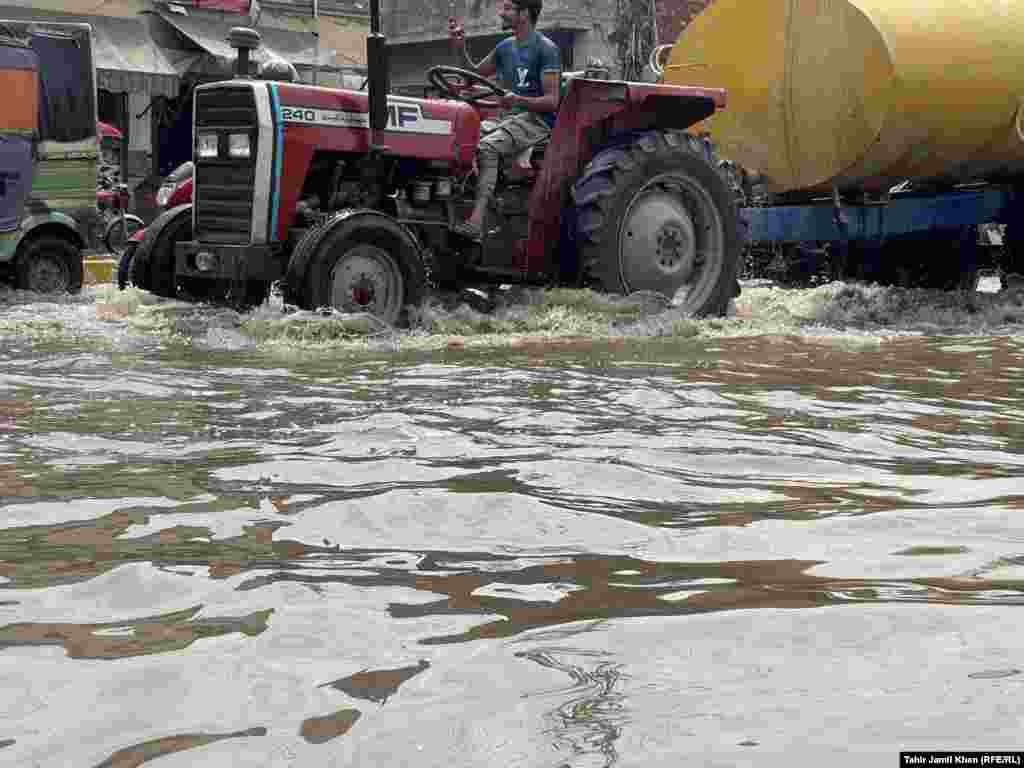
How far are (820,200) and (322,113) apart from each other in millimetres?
4423

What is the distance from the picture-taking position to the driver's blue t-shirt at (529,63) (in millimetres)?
9523

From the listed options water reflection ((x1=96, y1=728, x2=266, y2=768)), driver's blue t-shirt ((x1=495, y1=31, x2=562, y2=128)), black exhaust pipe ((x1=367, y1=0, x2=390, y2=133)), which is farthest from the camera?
driver's blue t-shirt ((x1=495, y1=31, x2=562, y2=128))

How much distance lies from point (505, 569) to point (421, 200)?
650 centimetres

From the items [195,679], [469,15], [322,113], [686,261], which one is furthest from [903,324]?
[469,15]

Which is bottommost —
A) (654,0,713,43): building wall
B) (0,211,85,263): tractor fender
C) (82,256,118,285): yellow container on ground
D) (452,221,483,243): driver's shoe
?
(82,256,118,285): yellow container on ground

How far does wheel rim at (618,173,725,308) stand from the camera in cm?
988

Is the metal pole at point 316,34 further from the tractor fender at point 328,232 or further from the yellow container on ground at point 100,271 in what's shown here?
the tractor fender at point 328,232

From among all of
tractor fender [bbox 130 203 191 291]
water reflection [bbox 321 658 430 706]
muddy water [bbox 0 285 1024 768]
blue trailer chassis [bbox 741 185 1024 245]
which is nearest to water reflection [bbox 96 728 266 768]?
muddy water [bbox 0 285 1024 768]

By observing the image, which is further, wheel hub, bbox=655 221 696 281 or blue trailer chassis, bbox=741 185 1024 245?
blue trailer chassis, bbox=741 185 1024 245

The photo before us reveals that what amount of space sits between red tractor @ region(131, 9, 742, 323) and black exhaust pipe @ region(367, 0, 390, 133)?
1 centimetres

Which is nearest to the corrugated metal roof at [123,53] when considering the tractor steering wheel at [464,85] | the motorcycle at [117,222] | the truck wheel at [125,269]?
the motorcycle at [117,222]

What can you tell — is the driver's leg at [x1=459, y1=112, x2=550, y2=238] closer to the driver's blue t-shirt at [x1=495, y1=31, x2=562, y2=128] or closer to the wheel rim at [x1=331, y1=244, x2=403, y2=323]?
the driver's blue t-shirt at [x1=495, y1=31, x2=562, y2=128]

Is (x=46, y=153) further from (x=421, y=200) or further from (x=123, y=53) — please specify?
(x=123, y=53)

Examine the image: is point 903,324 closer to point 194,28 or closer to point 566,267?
point 566,267
